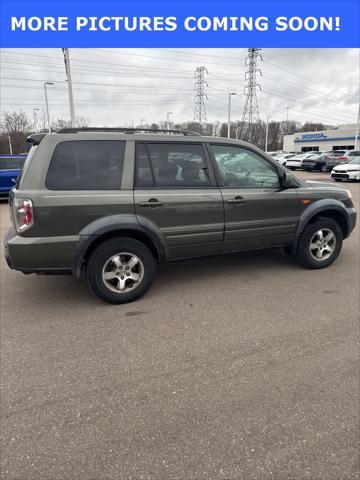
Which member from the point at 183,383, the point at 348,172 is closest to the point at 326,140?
the point at 348,172

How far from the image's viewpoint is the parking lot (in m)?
1.93

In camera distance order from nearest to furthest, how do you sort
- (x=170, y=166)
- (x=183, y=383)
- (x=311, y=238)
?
(x=183, y=383) < (x=170, y=166) < (x=311, y=238)

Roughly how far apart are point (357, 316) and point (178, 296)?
1940 mm

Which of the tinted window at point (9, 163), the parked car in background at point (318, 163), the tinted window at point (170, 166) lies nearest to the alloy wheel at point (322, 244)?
the tinted window at point (170, 166)

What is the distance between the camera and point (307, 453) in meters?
1.96

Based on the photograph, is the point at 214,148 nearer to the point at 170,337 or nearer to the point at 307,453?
the point at 170,337

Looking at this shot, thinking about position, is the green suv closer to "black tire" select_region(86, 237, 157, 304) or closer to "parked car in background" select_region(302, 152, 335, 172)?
"black tire" select_region(86, 237, 157, 304)

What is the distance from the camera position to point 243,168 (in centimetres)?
446

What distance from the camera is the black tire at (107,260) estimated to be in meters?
3.70

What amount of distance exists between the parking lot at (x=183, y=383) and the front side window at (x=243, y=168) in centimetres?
134

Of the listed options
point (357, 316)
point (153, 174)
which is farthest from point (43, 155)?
point (357, 316)

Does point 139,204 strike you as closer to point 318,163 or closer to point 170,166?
point 170,166

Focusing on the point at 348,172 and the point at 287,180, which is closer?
the point at 287,180

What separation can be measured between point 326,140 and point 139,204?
63.8 meters
